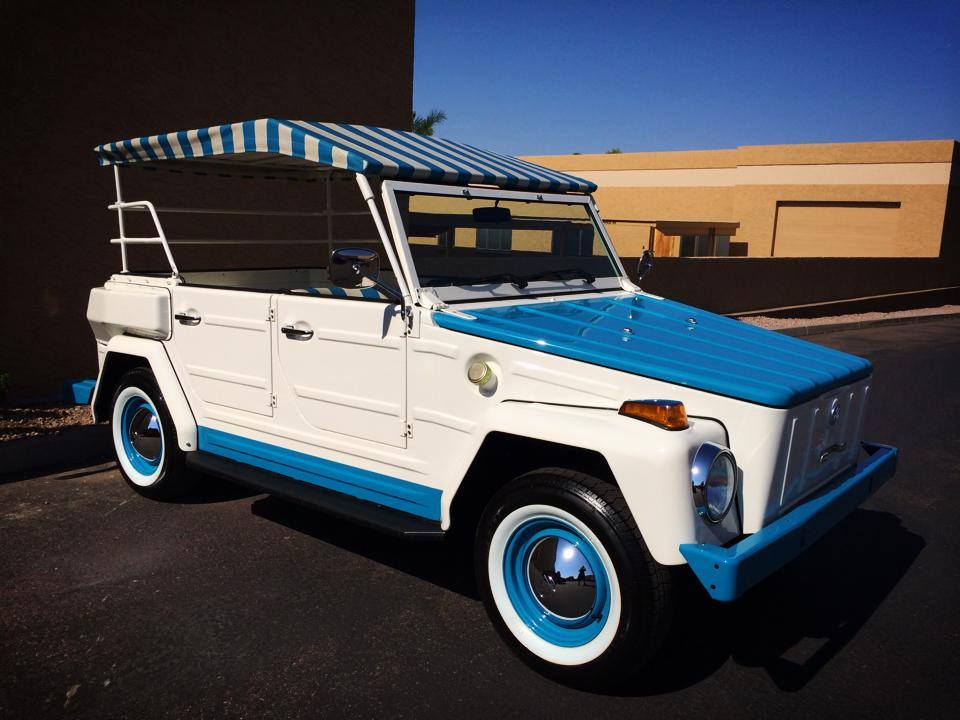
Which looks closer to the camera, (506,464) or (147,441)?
(506,464)

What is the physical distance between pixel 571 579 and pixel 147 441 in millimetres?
3063

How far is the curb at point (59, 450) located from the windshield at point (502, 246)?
3.40m

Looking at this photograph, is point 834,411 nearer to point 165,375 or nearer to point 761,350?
point 761,350

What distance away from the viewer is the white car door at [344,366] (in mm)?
3521

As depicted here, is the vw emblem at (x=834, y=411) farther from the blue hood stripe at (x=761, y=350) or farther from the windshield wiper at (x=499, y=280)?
the windshield wiper at (x=499, y=280)

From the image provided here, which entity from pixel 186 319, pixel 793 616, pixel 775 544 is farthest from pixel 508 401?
pixel 186 319

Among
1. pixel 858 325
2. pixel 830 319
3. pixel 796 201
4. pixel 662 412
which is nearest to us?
pixel 662 412

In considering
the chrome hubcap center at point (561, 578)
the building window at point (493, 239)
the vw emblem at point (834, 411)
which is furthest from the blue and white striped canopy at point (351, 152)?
the vw emblem at point (834, 411)

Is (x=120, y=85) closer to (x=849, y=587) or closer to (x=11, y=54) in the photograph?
(x=11, y=54)

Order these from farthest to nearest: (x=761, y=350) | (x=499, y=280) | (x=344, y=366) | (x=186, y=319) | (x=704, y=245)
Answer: (x=704, y=245), (x=186, y=319), (x=499, y=280), (x=344, y=366), (x=761, y=350)

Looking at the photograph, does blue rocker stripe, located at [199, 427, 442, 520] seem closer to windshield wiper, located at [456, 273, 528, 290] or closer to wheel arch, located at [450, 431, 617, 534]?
wheel arch, located at [450, 431, 617, 534]

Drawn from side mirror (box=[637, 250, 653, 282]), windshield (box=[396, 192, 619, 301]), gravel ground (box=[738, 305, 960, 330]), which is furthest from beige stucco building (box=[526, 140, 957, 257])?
windshield (box=[396, 192, 619, 301])

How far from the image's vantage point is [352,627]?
3414 mm

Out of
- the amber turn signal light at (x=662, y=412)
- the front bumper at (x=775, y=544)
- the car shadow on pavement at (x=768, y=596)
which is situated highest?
the amber turn signal light at (x=662, y=412)
